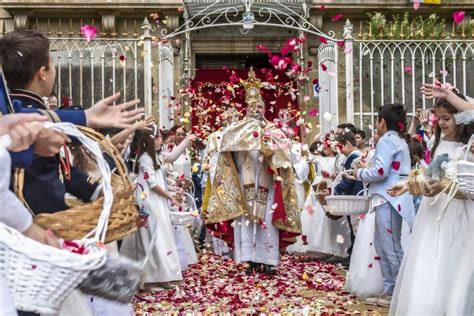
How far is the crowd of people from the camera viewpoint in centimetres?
321

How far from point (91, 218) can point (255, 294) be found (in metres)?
4.88

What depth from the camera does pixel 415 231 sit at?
5578 mm

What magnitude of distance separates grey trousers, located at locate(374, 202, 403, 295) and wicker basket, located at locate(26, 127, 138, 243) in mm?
4310

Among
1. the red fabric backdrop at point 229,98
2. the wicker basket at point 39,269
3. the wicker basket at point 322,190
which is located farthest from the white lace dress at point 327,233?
the wicker basket at point 39,269

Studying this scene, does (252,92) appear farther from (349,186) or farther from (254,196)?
(349,186)

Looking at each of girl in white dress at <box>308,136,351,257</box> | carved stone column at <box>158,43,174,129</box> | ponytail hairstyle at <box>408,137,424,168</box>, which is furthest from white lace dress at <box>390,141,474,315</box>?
carved stone column at <box>158,43,174,129</box>

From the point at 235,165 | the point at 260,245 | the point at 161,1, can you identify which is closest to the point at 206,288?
the point at 260,245

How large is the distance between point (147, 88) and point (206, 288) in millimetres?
4286

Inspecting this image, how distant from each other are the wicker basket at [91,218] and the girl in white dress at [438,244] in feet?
8.95

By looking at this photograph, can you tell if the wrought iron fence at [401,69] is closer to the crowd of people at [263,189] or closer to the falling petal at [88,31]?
the crowd of people at [263,189]

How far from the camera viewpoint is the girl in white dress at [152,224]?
7879mm

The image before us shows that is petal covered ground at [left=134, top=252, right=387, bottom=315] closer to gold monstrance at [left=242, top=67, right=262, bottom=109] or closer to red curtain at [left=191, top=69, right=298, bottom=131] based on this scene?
gold monstrance at [left=242, top=67, right=262, bottom=109]

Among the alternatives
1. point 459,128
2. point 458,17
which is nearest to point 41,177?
point 459,128

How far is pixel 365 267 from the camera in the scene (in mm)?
7465
